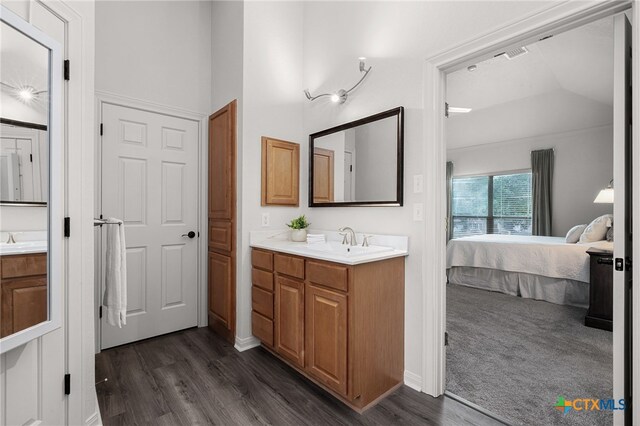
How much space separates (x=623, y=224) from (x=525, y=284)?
312cm

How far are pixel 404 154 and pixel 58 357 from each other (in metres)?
2.25

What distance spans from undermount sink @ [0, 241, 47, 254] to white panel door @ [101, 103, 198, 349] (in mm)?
1403

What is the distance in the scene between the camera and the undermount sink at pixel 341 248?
2.06 meters

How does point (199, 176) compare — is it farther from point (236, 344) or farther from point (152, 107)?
point (236, 344)

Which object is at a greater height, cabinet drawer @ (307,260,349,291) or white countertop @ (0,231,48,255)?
white countertop @ (0,231,48,255)

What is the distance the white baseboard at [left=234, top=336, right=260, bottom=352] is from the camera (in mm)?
2564

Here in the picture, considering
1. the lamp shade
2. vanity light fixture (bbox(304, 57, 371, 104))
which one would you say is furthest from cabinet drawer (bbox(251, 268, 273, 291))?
the lamp shade

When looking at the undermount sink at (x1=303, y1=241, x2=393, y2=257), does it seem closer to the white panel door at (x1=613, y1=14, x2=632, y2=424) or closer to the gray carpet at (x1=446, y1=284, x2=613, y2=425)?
the gray carpet at (x1=446, y1=284, x2=613, y2=425)

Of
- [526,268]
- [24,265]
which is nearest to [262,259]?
[24,265]

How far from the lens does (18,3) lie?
1204 mm

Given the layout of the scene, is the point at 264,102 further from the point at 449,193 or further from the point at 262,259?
the point at 449,193

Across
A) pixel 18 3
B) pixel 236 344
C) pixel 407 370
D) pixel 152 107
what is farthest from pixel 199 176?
pixel 407 370

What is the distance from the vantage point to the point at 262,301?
247cm

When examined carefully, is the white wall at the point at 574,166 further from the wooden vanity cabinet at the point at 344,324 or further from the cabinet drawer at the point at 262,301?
the cabinet drawer at the point at 262,301
